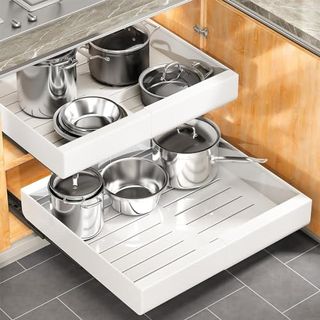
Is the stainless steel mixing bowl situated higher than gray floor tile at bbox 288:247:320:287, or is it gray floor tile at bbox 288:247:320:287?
the stainless steel mixing bowl

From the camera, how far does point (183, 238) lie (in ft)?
12.6

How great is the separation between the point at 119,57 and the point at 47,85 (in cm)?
26

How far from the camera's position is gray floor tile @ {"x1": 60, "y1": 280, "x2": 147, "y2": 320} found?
3791 millimetres

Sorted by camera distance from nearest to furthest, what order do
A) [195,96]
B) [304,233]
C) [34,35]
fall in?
[34,35] < [195,96] < [304,233]

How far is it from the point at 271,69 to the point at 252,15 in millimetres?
180

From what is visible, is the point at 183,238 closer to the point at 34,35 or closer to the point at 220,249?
the point at 220,249

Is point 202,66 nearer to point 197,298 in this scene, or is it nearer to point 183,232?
point 183,232

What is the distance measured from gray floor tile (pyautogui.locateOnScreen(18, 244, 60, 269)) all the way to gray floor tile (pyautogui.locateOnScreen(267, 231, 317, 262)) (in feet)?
2.34

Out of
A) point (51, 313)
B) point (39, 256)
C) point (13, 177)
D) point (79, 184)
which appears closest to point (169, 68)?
point (79, 184)

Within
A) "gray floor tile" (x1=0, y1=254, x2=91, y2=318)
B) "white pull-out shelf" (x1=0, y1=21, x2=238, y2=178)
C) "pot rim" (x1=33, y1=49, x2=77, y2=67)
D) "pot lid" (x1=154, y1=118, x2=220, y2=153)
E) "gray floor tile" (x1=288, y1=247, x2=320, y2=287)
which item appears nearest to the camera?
"white pull-out shelf" (x1=0, y1=21, x2=238, y2=178)

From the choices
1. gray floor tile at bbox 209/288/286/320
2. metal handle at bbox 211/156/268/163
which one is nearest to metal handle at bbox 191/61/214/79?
metal handle at bbox 211/156/268/163

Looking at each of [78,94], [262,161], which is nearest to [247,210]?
[262,161]

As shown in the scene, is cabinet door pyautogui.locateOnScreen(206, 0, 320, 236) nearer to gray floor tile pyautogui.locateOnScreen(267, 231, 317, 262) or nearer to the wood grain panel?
gray floor tile pyautogui.locateOnScreen(267, 231, 317, 262)

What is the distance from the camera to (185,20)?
4.09 metres
